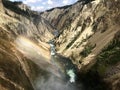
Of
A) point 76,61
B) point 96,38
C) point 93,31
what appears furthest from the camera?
point 93,31

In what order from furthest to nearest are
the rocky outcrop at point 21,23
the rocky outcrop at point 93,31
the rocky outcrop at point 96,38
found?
the rocky outcrop at point 21,23 → the rocky outcrop at point 93,31 → the rocky outcrop at point 96,38

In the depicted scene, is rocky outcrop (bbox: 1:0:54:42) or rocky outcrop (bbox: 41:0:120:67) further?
rocky outcrop (bbox: 1:0:54:42)

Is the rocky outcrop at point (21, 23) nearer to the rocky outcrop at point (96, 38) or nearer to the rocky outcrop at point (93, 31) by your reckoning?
the rocky outcrop at point (96, 38)

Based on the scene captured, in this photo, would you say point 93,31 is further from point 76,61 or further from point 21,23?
point 21,23

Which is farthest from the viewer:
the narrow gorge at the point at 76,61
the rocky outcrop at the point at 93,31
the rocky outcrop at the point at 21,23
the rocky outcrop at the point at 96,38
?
the rocky outcrop at the point at 21,23

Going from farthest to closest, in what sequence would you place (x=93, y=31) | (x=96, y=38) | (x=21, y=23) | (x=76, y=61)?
(x=21, y=23), (x=93, y=31), (x=96, y=38), (x=76, y=61)

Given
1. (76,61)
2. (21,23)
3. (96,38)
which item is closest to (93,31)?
(96,38)

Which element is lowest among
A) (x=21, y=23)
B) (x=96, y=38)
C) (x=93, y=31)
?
(x=96, y=38)

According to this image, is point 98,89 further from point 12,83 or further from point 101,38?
point 101,38

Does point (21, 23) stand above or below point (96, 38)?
above

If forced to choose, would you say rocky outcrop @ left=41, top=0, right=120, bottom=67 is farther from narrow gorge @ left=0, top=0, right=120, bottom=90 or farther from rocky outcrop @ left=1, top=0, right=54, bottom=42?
rocky outcrop @ left=1, top=0, right=54, bottom=42

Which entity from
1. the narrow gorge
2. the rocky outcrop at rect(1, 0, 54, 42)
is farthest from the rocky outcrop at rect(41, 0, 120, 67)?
the rocky outcrop at rect(1, 0, 54, 42)

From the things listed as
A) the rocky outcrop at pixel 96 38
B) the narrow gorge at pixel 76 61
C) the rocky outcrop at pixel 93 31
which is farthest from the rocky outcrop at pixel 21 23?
the rocky outcrop at pixel 93 31

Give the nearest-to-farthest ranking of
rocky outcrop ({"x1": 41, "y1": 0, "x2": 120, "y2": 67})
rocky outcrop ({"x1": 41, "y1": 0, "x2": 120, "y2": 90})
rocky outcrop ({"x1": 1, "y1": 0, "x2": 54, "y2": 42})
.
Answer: rocky outcrop ({"x1": 41, "y1": 0, "x2": 120, "y2": 90}), rocky outcrop ({"x1": 41, "y1": 0, "x2": 120, "y2": 67}), rocky outcrop ({"x1": 1, "y1": 0, "x2": 54, "y2": 42})
